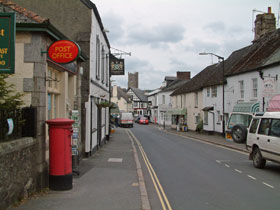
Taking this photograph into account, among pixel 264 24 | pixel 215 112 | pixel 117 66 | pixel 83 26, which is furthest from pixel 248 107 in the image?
pixel 83 26

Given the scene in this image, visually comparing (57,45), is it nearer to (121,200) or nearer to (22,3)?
(121,200)

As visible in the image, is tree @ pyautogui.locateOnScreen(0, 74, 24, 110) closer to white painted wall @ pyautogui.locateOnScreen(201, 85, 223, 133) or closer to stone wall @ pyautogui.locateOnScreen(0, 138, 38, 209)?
stone wall @ pyautogui.locateOnScreen(0, 138, 38, 209)

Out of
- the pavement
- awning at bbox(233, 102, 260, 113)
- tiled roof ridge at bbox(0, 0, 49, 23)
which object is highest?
tiled roof ridge at bbox(0, 0, 49, 23)

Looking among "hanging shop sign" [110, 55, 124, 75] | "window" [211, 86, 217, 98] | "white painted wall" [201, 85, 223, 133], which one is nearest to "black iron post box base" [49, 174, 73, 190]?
"hanging shop sign" [110, 55, 124, 75]

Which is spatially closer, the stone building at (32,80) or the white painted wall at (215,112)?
the stone building at (32,80)

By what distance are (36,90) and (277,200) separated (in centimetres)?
678

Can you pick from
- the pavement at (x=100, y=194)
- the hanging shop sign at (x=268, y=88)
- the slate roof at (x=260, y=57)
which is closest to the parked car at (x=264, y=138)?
the pavement at (x=100, y=194)

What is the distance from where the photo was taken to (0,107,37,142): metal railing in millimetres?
6512

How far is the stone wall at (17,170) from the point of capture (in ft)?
19.9

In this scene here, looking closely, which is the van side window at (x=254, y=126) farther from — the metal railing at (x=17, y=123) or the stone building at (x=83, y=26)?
the metal railing at (x=17, y=123)

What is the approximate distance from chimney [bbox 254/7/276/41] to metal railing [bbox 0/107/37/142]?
90.2ft

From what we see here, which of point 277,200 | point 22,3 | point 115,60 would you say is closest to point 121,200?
point 277,200

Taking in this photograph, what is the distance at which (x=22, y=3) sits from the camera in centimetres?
1602

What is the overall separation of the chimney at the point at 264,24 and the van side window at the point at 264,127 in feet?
65.8
